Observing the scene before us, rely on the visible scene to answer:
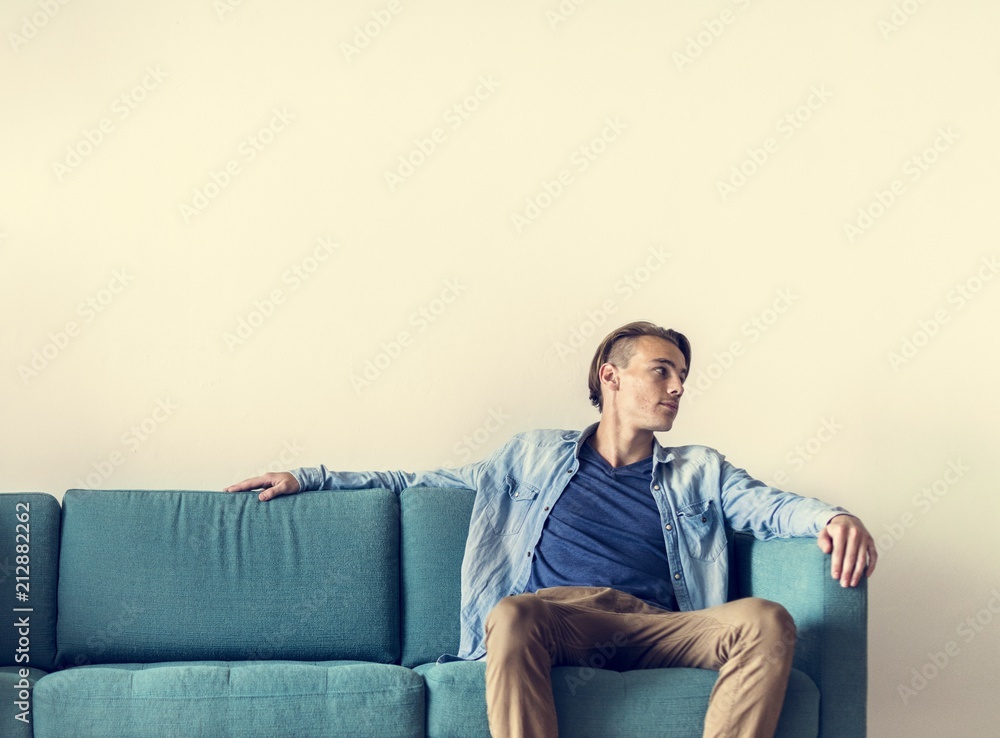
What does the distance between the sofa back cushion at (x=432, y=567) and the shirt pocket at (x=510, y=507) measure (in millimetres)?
69

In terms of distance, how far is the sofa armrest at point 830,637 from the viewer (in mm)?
2205

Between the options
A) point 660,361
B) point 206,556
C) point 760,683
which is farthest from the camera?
point 660,361

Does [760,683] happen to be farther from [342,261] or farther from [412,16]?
[412,16]

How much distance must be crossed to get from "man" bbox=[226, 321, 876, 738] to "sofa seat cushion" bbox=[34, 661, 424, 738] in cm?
24

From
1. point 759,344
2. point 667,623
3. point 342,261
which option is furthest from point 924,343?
point 342,261

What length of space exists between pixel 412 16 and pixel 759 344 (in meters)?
1.40

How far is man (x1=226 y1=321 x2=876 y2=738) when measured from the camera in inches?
81.9

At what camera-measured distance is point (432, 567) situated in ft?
8.64

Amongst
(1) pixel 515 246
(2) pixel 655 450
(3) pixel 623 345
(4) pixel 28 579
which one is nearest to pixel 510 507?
(2) pixel 655 450

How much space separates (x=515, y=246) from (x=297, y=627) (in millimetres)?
1252

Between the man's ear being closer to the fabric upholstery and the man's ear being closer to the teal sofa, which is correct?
the teal sofa

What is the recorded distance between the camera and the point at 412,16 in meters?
3.14

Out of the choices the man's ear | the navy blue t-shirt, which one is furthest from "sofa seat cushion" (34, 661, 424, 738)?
the man's ear

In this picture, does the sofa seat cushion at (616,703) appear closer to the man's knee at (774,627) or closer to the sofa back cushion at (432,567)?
the man's knee at (774,627)
